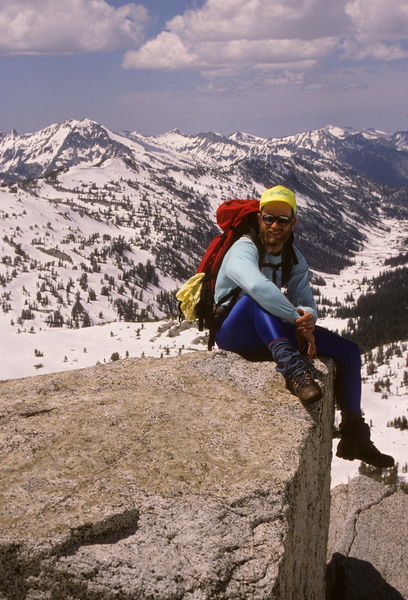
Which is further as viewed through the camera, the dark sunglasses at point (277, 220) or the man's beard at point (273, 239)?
the man's beard at point (273, 239)

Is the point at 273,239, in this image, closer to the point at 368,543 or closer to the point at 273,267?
the point at 273,267

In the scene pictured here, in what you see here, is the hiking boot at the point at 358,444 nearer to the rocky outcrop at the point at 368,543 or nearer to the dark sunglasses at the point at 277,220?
the dark sunglasses at the point at 277,220

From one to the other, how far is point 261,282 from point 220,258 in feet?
5.05

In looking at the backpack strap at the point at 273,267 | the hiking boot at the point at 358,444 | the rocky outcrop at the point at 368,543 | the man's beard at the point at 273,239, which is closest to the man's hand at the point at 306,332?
the backpack strap at the point at 273,267

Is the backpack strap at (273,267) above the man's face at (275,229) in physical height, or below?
below

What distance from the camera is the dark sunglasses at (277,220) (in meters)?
8.86

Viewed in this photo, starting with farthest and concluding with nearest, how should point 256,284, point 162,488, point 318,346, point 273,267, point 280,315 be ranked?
point 273,267 → point 318,346 → point 280,315 → point 256,284 → point 162,488

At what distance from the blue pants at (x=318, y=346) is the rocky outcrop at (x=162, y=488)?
67 cm

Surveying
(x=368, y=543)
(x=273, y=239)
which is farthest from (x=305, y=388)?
(x=368, y=543)

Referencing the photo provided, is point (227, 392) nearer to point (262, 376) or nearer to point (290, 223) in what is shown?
point (262, 376)

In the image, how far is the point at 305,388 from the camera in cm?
745

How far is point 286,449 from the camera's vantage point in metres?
6.62

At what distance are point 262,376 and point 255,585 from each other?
388 cm

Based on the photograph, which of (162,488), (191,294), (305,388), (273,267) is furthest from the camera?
(191,294)
